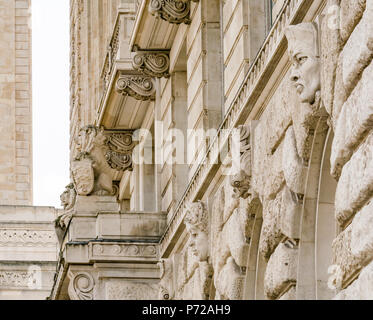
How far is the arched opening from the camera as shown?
1652 cm

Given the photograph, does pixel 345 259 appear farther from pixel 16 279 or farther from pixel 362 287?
pixel 16 279

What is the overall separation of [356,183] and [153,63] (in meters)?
13.5

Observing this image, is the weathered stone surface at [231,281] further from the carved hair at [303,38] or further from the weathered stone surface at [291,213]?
the carved hair at [303,38]

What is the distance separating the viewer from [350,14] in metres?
11.8

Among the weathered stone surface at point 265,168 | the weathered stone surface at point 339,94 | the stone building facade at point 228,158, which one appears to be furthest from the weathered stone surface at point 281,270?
the weathered stone surface at point 339,94

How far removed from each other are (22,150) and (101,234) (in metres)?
33.0

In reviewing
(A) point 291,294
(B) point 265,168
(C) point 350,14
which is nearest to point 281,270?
(A) point 291,294

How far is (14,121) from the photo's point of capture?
190 feet

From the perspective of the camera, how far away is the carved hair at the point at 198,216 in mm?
19109

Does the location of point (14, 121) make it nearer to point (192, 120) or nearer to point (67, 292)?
point (67, 292)

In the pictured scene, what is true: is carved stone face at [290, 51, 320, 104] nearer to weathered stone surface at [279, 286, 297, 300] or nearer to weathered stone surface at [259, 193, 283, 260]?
weathered stone surface at [259, 193, 283, 260]

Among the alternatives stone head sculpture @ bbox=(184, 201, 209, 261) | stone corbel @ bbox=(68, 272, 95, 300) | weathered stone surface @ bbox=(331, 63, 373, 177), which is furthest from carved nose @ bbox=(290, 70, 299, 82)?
stone corbel @ bbox=(68, 272, 95, 300)

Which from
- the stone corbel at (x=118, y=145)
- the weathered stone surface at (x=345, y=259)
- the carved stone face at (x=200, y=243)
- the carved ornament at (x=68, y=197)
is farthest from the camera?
the stone corbel at (x=118, y=145)

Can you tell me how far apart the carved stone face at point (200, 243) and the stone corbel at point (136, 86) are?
7176mm
